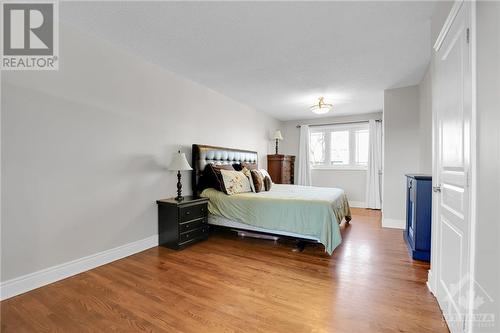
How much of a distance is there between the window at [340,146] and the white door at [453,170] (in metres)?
4.16

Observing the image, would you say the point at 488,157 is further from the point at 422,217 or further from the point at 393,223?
the point at 393,223

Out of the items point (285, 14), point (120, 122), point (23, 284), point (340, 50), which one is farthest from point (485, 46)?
point (23, 284)

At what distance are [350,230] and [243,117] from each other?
118 inches

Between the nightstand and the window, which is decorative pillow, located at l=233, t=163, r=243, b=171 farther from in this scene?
the window

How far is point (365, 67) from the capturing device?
3.05 metres

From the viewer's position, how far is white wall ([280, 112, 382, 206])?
580 centimetres

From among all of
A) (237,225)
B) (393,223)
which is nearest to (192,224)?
(237,225)

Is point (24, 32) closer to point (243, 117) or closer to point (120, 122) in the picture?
point (120, 122)

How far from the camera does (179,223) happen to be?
2863mm

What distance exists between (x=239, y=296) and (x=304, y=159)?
489 centimetres

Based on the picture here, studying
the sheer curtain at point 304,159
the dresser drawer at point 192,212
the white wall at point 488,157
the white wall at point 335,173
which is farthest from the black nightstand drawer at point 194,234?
the white wall at point 335,173

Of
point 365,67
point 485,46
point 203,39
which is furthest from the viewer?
point 365,67

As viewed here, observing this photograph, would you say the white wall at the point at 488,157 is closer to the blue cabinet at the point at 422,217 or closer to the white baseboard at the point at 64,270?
the blue cabinet at the point at 422,217

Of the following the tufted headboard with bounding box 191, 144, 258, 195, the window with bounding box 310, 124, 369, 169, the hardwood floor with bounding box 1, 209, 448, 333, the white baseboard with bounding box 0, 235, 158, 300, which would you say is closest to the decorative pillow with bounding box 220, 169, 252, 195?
the tufted headboard with bounding box 191, 144, 258, 195
